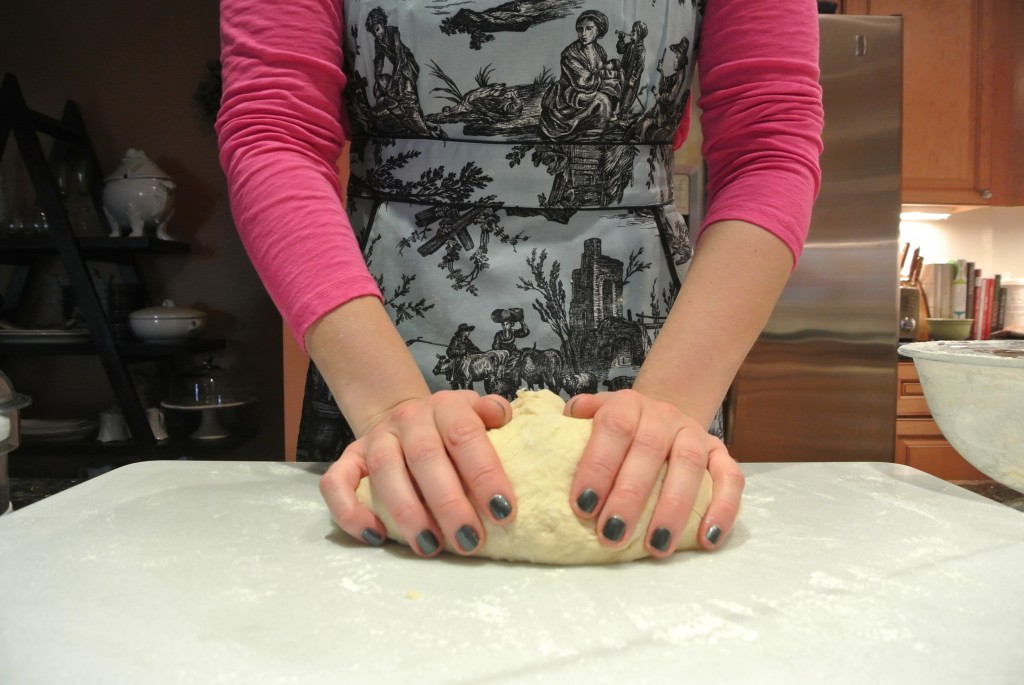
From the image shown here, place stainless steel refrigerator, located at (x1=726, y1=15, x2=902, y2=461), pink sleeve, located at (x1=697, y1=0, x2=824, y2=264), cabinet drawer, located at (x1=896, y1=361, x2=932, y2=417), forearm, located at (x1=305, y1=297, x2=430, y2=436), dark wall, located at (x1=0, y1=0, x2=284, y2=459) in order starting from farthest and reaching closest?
dark wall, located at (x1=0, y1=0, x2=284, y2=459), cabinet drawer, located at (x1=896, y1=361, x2=932, y2=417), stainless steel refrigerator, located at (x1=726, y1=15, x2=902, y2=461), pink sleeve, located at (x1=697, y1=0, x2=824, y2=264), forearm, located at (x1=305, y1=297, x2=430, y2=436)

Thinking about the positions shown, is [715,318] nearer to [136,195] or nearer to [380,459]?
[380,459]

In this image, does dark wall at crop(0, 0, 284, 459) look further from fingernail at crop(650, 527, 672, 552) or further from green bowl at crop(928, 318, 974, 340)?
green bowl at crop(928, 318, 974, 340)

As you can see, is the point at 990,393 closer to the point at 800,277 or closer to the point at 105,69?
the point at 800,277

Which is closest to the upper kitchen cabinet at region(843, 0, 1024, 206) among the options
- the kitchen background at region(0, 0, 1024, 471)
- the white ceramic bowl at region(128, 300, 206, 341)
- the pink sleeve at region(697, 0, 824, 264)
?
the kitchen background at region(0, 0, 1024, 471)

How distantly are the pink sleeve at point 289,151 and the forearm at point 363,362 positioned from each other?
0.05 ft

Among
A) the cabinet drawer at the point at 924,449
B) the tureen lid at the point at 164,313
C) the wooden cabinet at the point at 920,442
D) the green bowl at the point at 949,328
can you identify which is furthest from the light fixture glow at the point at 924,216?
the tureen lid at the point at 164,313

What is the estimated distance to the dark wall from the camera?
2.60 metres

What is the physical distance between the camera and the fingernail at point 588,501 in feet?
1.61

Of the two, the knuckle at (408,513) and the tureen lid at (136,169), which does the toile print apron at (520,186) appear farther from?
the tureen lid at (136,169)

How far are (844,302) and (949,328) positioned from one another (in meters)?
0.78

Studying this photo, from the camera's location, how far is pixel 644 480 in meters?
0.49

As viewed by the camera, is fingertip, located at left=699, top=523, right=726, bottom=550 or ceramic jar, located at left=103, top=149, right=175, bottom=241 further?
ceramic jar, located at left=103, top=149, right=175, bottom=241

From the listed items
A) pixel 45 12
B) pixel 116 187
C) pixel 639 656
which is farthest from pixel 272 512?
pixel 45 12

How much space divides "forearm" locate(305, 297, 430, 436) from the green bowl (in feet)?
8.87
